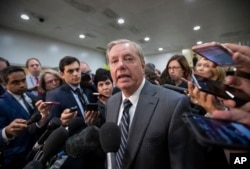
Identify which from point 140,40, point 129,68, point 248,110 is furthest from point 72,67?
point 140,40

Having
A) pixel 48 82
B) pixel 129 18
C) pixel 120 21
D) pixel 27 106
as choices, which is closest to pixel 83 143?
pixel 27 106

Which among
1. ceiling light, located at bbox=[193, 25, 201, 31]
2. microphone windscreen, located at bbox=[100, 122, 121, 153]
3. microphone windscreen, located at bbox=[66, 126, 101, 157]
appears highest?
ceiling light, located at bbox=[193, 25, 201, 31]

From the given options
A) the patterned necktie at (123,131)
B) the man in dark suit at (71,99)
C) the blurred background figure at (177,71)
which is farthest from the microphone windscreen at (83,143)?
the blurred background figure at (177,71)

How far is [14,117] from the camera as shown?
1.74m

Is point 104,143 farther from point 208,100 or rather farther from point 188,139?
point 208,100

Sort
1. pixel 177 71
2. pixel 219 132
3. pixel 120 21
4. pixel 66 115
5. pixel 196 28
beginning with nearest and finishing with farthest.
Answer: pixel 219 132, pixel 66 115, pixel 177 71, pixel 120 21, pixel 196 28

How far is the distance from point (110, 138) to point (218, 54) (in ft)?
1.71

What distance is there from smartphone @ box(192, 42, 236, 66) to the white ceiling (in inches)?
157

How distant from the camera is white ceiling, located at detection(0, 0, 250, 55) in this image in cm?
443

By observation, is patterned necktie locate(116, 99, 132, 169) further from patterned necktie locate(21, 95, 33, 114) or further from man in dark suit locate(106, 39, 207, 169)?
patterned necktie locate(21, 95, 33, 114)

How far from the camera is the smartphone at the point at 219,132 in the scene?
38 cm

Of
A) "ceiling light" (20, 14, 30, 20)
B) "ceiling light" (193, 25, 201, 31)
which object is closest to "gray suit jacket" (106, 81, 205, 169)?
"ceiling light" (20, 14, 30, 20)

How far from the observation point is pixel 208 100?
1.11 m

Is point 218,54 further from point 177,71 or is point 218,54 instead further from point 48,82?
point 48,82
